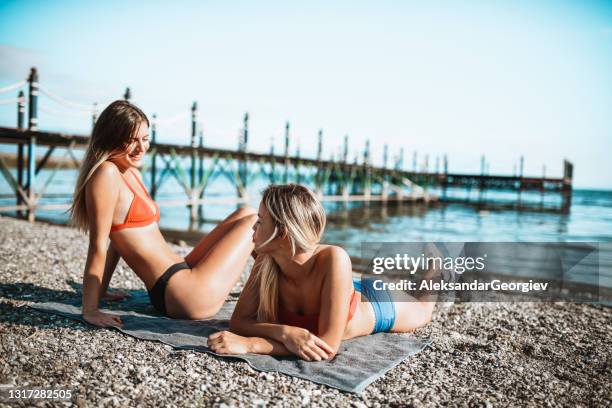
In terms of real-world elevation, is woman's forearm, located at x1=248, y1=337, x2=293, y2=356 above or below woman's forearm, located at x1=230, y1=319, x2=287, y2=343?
below

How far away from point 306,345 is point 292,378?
Result: 178 mm

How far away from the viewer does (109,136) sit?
2.75 meters

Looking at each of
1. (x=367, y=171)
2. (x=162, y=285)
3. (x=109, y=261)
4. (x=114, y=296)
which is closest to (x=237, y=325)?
(x=162, y=285)

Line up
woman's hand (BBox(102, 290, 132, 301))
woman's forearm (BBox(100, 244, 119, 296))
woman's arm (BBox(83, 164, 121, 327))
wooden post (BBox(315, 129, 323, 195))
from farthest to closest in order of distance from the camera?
wooden post (BBox(315, 129, 323, 195))
woman's hand (BBox(102, 290, 132, 301))
woman's forearm (BBox(100, 244, 119, 296))
woman's arm (BBox(83, 164, 121, 327))

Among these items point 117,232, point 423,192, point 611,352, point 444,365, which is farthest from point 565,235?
point 423,192

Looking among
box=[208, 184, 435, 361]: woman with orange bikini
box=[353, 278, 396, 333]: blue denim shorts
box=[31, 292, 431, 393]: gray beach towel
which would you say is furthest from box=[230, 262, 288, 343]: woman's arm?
box=[353, 278, 396, 333]: blue denim shorts

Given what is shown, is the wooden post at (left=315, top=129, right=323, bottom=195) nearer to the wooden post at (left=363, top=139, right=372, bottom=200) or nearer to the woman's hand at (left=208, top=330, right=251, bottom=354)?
the wooden post at (left=363, top=139, right=372, bottom=200)

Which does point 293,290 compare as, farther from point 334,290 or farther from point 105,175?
point 105,175

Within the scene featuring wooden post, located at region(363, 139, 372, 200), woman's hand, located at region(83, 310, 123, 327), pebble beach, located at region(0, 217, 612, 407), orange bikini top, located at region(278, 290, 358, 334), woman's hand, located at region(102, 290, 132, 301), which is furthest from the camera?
wooden post, located at region(363, 139, 372, 200)

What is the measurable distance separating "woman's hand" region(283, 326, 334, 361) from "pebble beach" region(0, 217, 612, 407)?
0.55 feet

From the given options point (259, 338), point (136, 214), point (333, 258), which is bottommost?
point (259, 338)

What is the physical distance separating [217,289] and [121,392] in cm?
103

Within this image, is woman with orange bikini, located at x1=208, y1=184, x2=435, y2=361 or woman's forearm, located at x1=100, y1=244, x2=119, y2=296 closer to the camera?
woman with orange bikini, located at x1=208, y1=184, x2=435, y2=361

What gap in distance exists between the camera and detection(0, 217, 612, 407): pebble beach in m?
2.05
